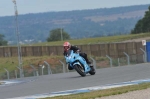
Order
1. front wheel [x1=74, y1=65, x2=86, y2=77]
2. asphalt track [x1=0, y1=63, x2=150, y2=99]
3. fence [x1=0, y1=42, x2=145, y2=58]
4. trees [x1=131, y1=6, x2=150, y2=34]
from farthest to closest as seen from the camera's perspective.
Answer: trees [x1=131, y1=6, x2=150, y2=34] < fence [x1=0, y1=42, x2=145, y2=58] < front wheel [x1=74, y1=65, x2=86, y2=77] < asphalt track [x1=0, y1=63, x2=150, y2=99]

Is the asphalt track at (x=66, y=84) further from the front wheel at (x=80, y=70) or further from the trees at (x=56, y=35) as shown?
the trees at (x=56, y=35)

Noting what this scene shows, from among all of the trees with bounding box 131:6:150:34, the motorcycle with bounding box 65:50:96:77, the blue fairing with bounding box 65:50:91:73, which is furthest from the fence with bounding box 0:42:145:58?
the trees with bounding box 131:6:150:34

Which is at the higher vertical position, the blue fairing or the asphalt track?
the blue fairing

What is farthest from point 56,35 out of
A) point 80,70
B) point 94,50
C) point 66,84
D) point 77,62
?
point 66,84

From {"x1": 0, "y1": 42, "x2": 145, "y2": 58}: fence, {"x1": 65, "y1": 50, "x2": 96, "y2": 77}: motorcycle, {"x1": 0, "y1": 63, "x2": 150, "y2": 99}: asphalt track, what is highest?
{"x1": 65, "y1": 50, "x2": 96, "y2": 77}: motorcycle

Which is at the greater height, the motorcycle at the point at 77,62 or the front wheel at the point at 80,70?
the motorcycle at the point at 77,62

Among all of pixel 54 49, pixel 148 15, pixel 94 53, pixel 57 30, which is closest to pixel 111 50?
pixel 94 53

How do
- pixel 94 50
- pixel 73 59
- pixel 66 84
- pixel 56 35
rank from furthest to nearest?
pixel 56 35 → pixel 94 50 → pixel 73 59 → pixel 66 84

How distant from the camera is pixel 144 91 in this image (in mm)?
12898

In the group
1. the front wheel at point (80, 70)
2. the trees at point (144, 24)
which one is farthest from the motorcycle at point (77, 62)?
the trees at point (144, 24)

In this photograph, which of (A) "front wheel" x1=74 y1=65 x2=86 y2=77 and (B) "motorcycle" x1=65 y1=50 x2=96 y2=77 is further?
(A) "front wheel" x1=74 y1=65 x2=86 y2=77

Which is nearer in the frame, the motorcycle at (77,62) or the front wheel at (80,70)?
the motorcycle at (77,62)

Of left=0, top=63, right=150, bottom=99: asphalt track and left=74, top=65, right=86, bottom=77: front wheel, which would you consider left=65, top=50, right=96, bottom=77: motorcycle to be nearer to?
left=74, top=65, right=86, bottom=77: front wheel

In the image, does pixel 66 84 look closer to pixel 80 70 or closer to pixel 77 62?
pixel 77 62
